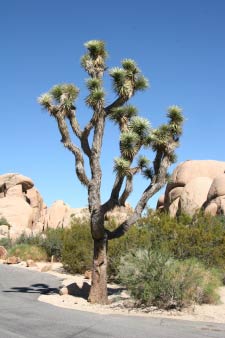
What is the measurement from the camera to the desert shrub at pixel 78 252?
22016mm

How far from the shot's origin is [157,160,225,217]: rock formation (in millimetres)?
31625

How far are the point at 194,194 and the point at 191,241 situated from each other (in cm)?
1666

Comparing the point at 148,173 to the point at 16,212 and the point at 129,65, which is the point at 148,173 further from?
the point at 16,212

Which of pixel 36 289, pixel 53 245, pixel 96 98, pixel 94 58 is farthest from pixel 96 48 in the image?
pixel 53 245

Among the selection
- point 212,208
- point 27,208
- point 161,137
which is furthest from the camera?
point 27,208

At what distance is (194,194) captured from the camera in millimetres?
34844

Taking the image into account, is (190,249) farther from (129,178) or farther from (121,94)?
(121,94)

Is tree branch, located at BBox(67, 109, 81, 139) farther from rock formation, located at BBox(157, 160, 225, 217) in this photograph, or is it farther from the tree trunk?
rock formation, located at BBox(157, 160, 225, 217)

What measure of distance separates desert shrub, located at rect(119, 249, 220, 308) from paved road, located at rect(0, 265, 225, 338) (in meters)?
1.56

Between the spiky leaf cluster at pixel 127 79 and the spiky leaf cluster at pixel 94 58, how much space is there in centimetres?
45

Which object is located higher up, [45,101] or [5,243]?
[45,101]

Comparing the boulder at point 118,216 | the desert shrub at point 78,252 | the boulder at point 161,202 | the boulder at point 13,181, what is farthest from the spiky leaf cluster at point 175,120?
the boulder at point 13,181

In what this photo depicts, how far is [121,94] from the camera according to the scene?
14.1 m

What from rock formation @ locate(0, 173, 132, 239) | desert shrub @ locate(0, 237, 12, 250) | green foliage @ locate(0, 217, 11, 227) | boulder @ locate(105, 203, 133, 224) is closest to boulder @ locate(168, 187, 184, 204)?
boulder @ locate(105, 203, 133, 224)
